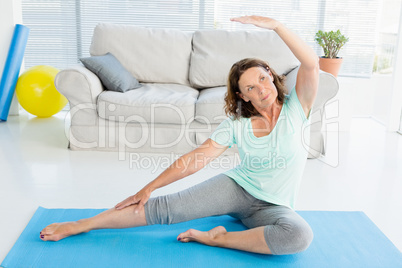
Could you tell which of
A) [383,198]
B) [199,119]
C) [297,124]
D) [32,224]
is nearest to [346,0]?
[199,119]

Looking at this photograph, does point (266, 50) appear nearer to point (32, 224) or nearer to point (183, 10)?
point (183, 10)

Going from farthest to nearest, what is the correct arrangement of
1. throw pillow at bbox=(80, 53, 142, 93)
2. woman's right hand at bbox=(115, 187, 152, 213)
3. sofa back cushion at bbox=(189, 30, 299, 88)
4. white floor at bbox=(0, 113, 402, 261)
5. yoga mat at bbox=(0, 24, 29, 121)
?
yoga mat at bbox=(0, 24, 29, 121), sofa back cushion at bbox=(189, 30, 299, 88), throw pillow at bbox=(80, 53, 142, 93), white floor at bbox=(0, 113, 402, 261), woman's right hand at bbox=(115, 187, 152, 213)

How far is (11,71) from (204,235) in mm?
2927

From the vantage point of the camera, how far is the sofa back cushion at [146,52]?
12.5 feet

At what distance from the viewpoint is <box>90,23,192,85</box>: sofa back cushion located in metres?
3.81

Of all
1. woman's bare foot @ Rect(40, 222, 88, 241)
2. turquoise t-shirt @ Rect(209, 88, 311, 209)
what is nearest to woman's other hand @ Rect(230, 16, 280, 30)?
turquoise t-shirt @ Rect(209, 88, 311, 209)

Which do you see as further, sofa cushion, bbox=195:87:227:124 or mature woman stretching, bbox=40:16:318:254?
sofa cushion, bbox=195:87:227:124

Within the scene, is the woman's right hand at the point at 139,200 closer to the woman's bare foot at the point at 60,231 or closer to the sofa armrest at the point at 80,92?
the woman's bare foot at the point at 60,231

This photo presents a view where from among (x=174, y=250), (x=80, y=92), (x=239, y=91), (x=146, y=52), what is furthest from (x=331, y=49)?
(x=174, y=250)

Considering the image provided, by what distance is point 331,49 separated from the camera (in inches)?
158

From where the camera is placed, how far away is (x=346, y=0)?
4.67 metres

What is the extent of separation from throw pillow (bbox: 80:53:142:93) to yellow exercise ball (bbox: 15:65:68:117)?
2.36 ft

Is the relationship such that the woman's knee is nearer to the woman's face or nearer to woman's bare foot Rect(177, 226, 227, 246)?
woman's bare foot Rect(177, 226, 227, 246)

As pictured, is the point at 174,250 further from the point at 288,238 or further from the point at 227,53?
the point at 227,53
